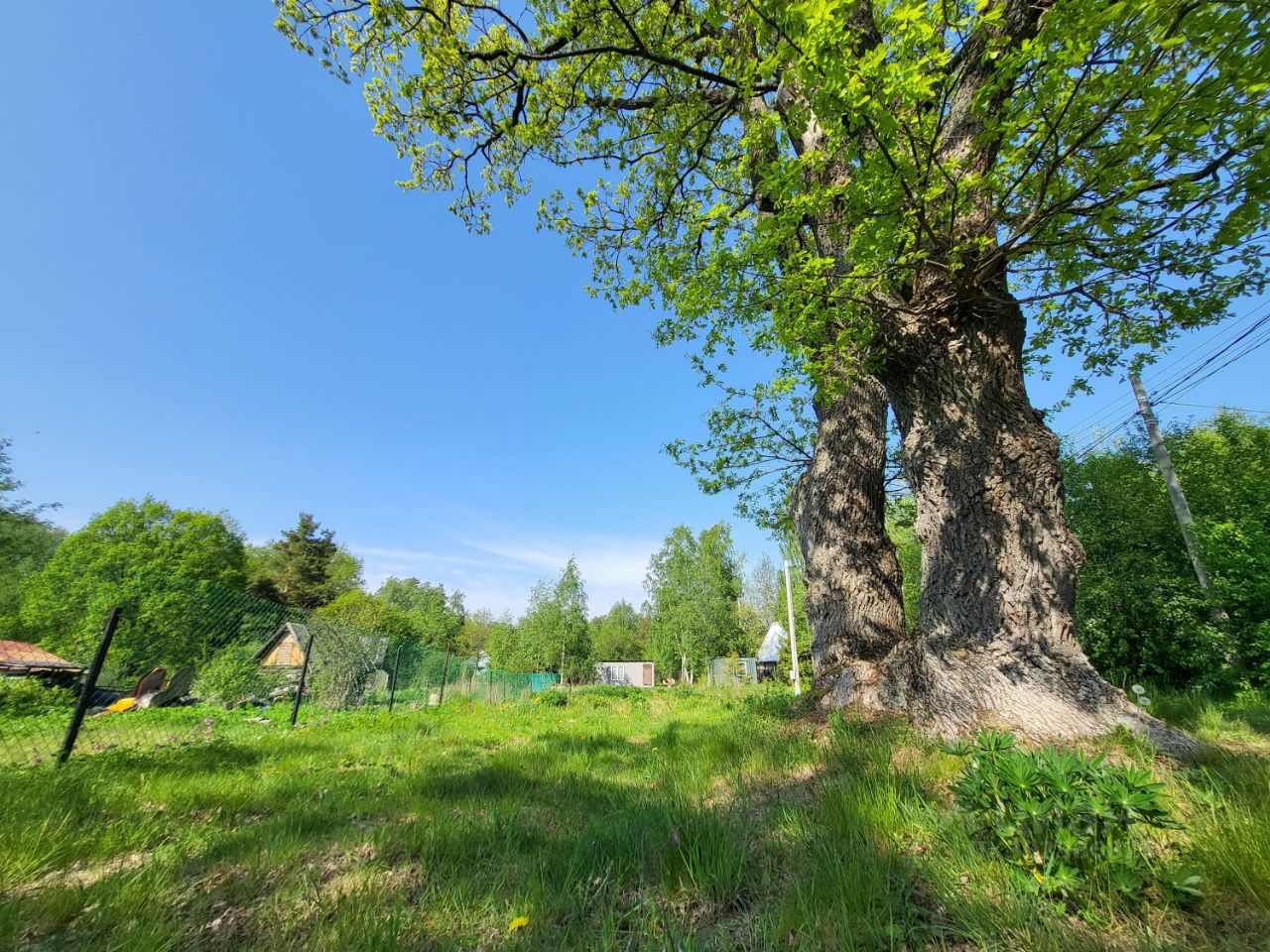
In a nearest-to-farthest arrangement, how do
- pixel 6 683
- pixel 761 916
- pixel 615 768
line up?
pixel 761 916 → pixel 615 768 → pixel 6 683

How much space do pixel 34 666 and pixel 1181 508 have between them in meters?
32.6

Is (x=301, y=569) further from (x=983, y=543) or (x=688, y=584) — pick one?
(x=983, y=543)

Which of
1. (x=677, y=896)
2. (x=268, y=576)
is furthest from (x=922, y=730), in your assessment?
(x=268, y=576)

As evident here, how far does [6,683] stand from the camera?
32.9 feet

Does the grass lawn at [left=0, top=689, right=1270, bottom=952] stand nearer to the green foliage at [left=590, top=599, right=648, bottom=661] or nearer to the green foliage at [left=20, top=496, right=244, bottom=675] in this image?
the green foliage at [left=20, top=496, right=244, bottom=675]

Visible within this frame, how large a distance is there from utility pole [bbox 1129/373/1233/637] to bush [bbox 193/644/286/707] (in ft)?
68.3

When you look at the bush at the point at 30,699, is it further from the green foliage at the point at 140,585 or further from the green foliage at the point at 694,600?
the green foliage at the point at 694,600

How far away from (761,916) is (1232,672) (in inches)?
484

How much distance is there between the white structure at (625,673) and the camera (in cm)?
3400

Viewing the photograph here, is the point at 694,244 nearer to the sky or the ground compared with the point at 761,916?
nearer to the sky

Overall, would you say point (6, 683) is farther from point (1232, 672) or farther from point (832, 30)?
point (1232, 672)

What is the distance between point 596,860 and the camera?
2.37m

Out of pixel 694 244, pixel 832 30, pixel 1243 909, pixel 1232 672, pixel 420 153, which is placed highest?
pixel 420 153

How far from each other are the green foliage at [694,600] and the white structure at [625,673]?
1789mm
